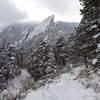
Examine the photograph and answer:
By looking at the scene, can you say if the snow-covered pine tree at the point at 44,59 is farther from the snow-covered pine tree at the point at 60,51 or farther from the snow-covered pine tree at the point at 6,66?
the snow-covered pine tree at the point at 60,51

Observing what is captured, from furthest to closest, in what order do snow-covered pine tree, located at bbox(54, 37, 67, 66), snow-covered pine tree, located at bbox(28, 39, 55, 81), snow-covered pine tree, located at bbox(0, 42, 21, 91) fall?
snow-covered pine tree, located at bbox(54, 37, 67, 66)
snow-covered pine tree, located at bbox(0, 42, 21, 91)
snow-covered pine tree, located at bbox(28, 39, 55, 81)

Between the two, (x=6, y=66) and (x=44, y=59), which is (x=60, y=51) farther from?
(x=44, y=59)

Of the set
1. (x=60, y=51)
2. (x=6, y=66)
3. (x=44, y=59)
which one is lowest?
(x=6, y=66)

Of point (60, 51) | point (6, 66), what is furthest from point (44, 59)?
point (60, 51)

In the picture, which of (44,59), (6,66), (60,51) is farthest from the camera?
(60,51)

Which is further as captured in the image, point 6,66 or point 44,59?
point 6,66

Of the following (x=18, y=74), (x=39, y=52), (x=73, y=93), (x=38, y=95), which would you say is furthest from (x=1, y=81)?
(x=73, y=93)

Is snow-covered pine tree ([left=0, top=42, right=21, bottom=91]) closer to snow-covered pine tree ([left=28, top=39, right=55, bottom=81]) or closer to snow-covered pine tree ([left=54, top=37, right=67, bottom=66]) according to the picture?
snow-covered pine tree ([left=54, top=37, right=67, bottom=66])

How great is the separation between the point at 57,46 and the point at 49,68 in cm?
1799

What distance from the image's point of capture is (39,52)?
47.6m

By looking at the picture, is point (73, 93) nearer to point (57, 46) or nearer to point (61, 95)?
point (61, 95)

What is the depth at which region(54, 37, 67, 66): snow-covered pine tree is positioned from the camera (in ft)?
203

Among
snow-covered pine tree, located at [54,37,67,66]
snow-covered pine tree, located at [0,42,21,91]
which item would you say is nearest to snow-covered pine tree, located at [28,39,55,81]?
snow-covered pine tree, located at [0,42,21,91]

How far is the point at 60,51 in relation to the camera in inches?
2463
